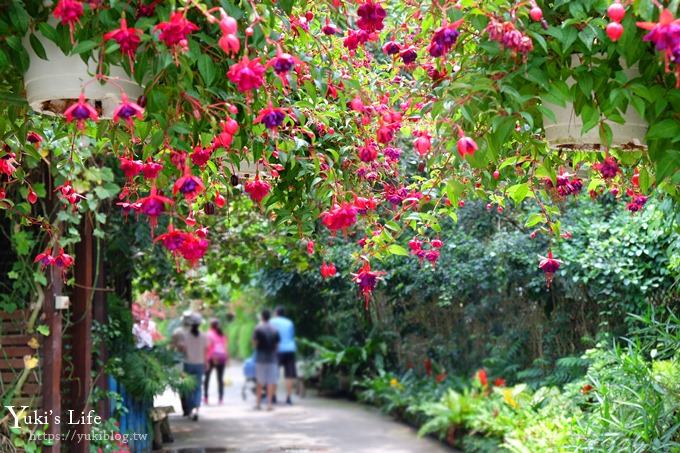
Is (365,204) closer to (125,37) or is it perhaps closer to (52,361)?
(125,37)

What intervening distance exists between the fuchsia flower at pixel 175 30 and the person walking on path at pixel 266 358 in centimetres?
956

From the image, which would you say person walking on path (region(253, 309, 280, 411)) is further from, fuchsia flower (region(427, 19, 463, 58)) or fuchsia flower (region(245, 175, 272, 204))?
fuchsia flower (region(427, 19, 463, 58))

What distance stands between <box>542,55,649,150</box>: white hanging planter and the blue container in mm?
4919

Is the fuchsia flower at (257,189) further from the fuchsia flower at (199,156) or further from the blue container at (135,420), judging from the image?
the blue container at (135,420)

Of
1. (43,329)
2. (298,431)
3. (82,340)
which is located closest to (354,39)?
(43,329)

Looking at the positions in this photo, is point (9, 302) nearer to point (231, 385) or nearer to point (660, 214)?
point (660, 214)

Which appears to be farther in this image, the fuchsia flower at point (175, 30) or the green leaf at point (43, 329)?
the green leaf at point (43, 329)

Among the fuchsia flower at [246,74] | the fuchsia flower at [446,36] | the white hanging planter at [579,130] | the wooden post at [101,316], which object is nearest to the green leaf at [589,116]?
the white hanging planter at [579,130]

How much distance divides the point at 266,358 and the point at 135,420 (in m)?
4.28

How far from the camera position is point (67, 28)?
2168 millimetres

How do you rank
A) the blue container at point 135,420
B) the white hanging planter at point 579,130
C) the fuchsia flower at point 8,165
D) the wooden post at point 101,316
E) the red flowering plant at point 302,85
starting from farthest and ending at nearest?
the blue container at point 135,420 < the wooden post at point 101,316 < the fuchsia flower at point 8,165 < the white hanging planter at point 579,130 < the red flowering plant at point 302,85

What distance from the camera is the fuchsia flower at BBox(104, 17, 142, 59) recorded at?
6.17 ft

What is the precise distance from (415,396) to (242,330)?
11.6 metres

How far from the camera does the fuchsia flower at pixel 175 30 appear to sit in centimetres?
184
